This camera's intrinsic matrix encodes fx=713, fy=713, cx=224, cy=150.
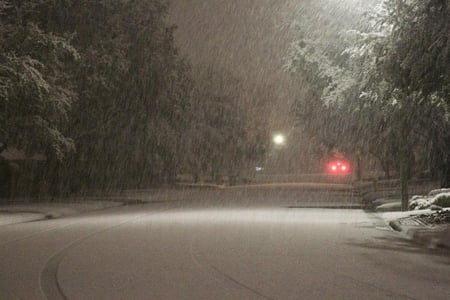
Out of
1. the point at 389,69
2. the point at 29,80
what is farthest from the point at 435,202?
the point at 29,80

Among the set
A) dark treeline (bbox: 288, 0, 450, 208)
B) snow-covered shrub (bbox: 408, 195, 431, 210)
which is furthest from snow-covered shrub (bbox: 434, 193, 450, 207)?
dark treeline (bbox: 288, 0, 450, 208)

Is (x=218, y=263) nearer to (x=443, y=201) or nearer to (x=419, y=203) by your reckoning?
(x=443, y=201)

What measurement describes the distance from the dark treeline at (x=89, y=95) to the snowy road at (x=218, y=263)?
309 inches

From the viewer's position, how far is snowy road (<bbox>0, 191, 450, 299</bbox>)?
1017 cm

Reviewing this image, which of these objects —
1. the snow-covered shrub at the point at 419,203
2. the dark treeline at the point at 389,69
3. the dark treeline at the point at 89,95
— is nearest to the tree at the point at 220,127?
the dark treeline at the point at 89,95

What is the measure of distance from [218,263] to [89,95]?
81.1 feet

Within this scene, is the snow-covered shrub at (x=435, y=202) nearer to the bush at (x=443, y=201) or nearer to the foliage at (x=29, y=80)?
the bush at (x=443, y=201)

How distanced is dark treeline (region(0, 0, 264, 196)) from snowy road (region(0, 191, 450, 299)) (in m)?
7.85

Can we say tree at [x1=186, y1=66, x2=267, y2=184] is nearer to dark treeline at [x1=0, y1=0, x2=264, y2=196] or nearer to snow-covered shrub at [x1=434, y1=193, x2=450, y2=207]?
dark treeline at [x1=0, y1=0, x2=264, y2=196]

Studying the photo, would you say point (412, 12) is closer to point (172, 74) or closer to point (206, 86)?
point (172, 74)

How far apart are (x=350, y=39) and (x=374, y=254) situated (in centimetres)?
1353

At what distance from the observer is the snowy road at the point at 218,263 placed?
1017 centimetres

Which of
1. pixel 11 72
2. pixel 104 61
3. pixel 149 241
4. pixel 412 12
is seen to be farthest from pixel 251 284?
pixel 104 61

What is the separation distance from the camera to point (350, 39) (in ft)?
87.9
